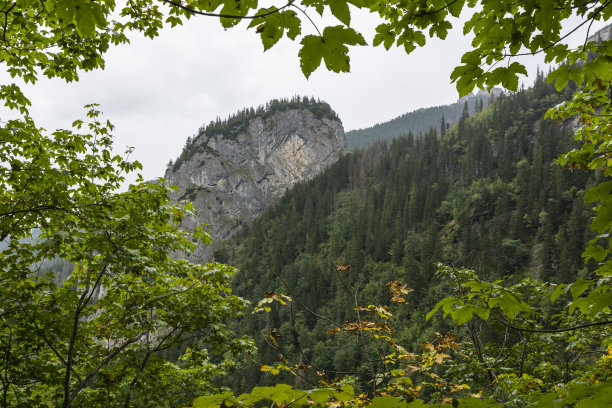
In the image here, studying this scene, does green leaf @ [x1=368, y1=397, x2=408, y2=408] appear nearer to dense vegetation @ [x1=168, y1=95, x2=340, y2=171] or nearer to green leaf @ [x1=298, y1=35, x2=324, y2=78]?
green leaf @ [x1=298, y1=35, x2=324, y2=78]

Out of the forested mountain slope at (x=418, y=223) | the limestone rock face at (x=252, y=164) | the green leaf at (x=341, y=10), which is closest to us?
the green leaf at (x=341, y=10)

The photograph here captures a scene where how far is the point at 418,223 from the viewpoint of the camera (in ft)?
289

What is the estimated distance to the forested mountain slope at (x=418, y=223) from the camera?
56.7 metres

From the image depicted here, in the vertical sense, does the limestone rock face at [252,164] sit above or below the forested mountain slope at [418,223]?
above

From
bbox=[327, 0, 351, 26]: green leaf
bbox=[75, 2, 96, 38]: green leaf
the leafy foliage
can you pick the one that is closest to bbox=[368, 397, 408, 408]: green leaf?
bbox=[327, 0, 351, 26]: green leaf

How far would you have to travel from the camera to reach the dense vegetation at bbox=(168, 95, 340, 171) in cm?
14088

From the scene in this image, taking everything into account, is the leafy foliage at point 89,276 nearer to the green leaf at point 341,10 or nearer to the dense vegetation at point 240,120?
the green leaf at point 341,10

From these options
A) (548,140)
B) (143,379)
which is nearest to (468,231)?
(548,140)

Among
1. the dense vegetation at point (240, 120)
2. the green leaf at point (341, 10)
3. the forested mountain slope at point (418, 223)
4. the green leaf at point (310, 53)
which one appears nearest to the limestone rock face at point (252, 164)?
the dense vegetation at point (240, 120)

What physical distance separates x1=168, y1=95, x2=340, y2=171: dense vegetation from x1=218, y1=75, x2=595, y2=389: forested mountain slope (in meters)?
32.7

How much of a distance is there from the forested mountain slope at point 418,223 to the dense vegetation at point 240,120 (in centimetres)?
3266

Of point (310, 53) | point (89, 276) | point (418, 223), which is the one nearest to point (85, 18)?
point (310, 53)

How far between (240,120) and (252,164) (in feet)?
77.3

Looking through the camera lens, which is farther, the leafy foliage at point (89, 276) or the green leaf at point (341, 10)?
the leafy foliage at point (89, 276)
